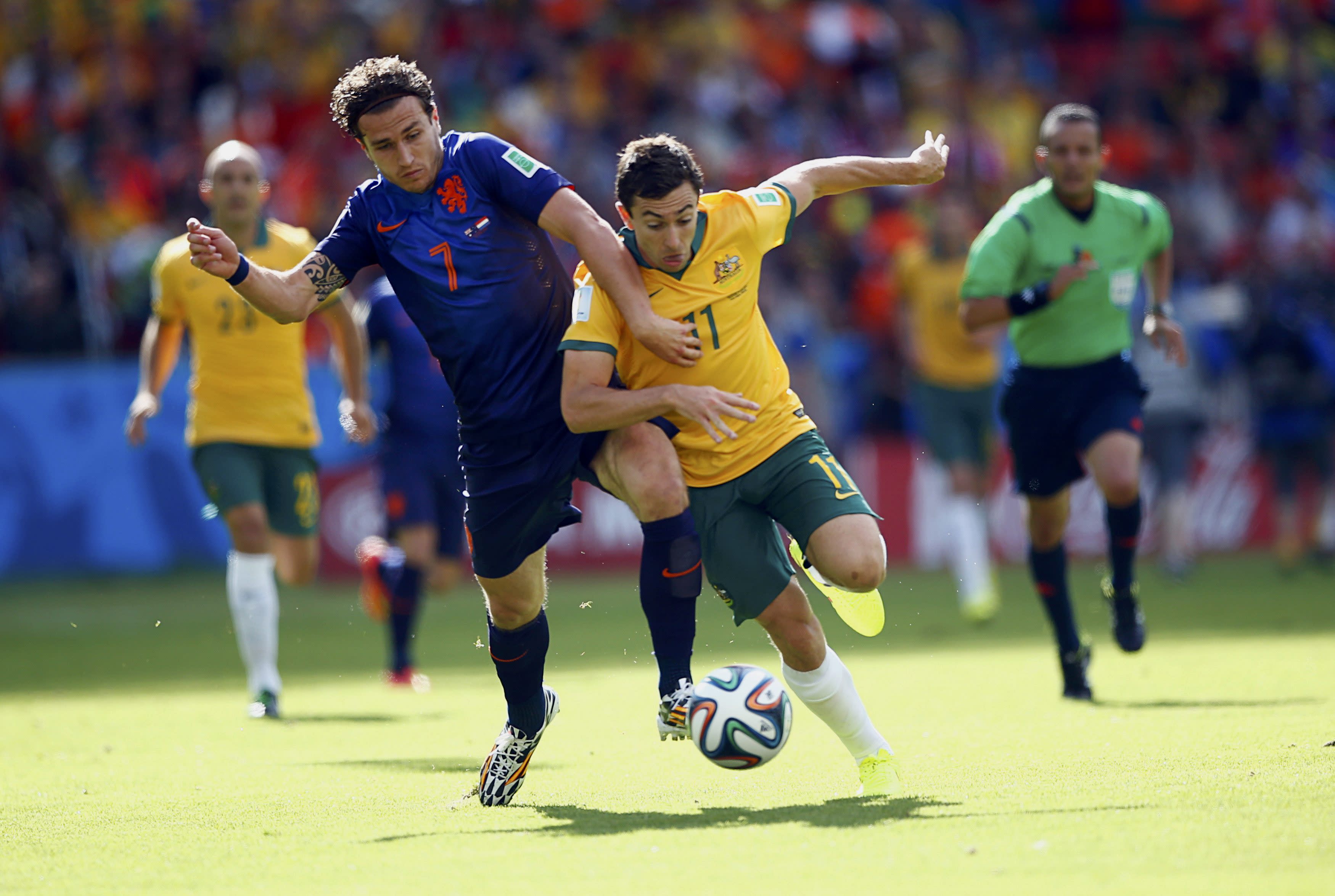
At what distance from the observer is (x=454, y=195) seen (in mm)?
5594

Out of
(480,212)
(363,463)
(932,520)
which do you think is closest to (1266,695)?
(480,212)

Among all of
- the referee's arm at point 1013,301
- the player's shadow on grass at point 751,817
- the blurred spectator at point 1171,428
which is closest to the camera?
the player's shadow on grass at point 751,817

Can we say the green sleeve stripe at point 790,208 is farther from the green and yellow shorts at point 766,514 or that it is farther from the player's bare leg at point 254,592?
the player's bare leg at point 254,592

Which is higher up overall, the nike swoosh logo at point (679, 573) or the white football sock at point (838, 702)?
the nike swoosh logo at point (679, 573)

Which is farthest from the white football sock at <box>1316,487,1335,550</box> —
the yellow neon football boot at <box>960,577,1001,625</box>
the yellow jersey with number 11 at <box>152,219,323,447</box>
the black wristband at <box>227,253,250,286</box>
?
the black wristband at <box>227,253,250,286</box>

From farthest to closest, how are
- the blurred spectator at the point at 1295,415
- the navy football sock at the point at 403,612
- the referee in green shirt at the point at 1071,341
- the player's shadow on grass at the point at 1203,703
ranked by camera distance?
the blurred spectator at the point at 1295,415
the navy football sock at the point at 403,612
the referee in green shirt at the point at 1071,341
the player's shadow on grass at the point at 1203,703

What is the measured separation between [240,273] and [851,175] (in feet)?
7.20

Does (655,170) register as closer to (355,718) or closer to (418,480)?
(355,718)

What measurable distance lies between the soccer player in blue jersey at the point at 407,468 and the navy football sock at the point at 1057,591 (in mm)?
3718

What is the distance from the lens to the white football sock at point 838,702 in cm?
539

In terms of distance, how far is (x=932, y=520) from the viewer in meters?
15.3

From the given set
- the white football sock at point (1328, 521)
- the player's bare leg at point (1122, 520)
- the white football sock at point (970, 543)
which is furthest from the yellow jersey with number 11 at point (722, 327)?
the white football sock at point (1328, 521)

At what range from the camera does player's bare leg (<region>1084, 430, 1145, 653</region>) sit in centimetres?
757

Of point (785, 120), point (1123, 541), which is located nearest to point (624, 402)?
point (1123, 541)
